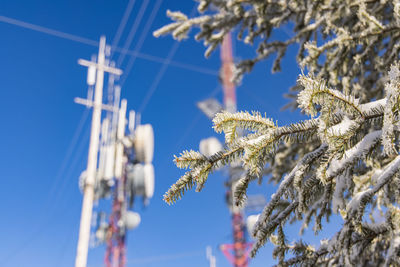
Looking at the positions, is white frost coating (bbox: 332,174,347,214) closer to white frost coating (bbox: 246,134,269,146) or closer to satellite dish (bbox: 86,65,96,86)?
white frost coating (bbox: 246,134,269,146)

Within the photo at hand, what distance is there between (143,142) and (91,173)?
290cm

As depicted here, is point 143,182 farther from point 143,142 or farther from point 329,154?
point 329,154

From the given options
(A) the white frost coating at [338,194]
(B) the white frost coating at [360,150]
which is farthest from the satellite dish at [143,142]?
(B) the white frost coating at [360,150]

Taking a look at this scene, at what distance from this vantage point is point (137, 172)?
45.8 ft

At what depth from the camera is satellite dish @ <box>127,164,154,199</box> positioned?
13.8 meters

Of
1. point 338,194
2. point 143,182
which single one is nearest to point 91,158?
point 143,182

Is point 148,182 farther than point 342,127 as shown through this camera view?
Yes

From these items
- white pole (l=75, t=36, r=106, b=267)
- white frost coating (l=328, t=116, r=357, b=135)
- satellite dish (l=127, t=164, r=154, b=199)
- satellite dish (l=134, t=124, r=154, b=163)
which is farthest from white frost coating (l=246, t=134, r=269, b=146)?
satellite dish (l=134, t=124, r=154, b=163)

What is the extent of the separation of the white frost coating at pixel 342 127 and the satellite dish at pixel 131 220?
13.1 meters

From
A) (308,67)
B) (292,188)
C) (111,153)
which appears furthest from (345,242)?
(111,153)

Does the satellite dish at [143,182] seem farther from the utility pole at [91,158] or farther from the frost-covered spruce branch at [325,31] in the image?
the frost-covered spruce branch at [325,31]

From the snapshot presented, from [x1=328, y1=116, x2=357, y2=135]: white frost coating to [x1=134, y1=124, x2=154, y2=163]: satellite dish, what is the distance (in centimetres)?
1296

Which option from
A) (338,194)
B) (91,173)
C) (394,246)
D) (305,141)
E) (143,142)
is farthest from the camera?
(143,142)

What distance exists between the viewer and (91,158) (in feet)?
40.6
